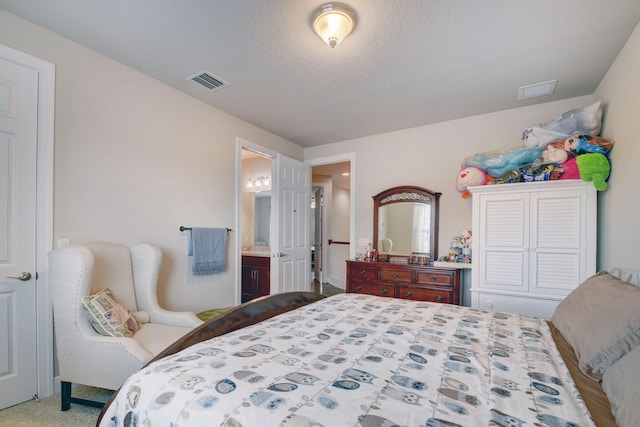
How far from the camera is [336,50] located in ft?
7.07

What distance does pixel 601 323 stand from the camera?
1.19 meters

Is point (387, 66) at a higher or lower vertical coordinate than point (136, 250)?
higher

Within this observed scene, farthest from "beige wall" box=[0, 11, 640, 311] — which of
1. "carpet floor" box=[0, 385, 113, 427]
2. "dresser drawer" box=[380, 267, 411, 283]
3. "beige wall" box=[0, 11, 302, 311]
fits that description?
"carpet floor" box=[0, 385, 113, 427]

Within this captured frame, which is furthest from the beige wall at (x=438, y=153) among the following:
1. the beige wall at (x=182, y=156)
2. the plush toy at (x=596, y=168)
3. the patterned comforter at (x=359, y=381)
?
the patterned comforter at (x=359, y=381)

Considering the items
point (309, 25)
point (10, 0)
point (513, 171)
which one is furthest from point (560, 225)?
point (10, 0)

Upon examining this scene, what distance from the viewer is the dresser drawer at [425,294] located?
10.1 ft

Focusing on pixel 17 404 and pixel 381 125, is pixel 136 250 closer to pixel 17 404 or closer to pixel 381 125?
pixel 17 404

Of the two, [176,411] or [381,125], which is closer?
[176,411]

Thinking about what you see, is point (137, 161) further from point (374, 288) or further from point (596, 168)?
point (596, 168)

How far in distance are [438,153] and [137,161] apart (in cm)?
328

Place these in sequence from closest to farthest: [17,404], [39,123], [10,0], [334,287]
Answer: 1. [10,0]
2. [17,404]
3. [39,123]
4. [334,287]

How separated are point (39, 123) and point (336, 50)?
2144 millimetres

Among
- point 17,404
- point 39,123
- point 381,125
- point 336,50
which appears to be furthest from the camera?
point 381,125

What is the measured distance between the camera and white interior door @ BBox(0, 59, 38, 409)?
1.86 m
